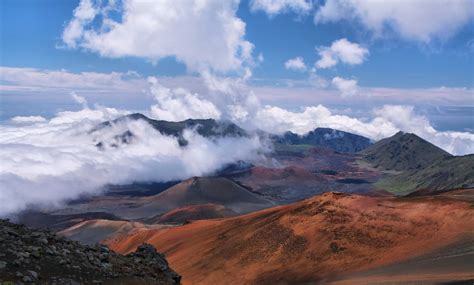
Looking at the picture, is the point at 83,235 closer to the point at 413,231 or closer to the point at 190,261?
the point at 190,261

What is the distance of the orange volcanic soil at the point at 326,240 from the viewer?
154ft

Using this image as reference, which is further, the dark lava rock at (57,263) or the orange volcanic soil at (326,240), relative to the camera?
the orange volcanic soil at (326,240)

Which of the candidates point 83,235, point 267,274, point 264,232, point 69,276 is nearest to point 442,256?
point 267,274

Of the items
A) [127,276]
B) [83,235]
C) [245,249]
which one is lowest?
[83,235]

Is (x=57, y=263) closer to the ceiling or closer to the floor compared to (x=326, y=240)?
closer to the ceiling

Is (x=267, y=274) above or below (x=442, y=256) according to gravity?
below

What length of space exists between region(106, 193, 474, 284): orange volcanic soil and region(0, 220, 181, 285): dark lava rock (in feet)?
76.2

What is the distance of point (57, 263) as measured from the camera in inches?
933

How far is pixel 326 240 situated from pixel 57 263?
3600 centimetres

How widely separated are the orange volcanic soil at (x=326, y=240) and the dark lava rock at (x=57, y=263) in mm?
23211

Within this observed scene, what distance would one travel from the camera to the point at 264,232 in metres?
62.5

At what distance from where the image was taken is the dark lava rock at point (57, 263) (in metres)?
21.8

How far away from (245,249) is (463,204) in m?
26.1

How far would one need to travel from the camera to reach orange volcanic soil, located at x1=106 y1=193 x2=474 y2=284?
154ft
